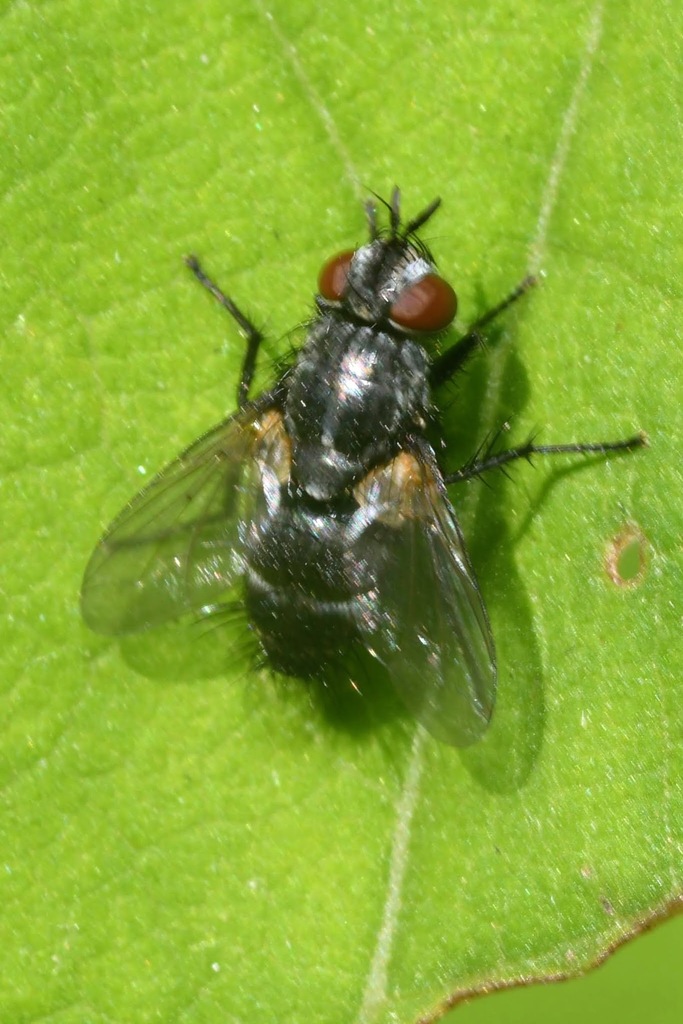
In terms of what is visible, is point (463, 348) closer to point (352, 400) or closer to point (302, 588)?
point (352, 400)

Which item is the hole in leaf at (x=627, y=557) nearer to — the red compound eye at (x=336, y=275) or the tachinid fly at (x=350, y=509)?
the tachinid fly at (x=350, y=509)

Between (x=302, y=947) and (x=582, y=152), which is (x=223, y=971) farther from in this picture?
(x=582, y=152)

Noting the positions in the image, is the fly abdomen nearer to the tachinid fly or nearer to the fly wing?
the tachinid fly

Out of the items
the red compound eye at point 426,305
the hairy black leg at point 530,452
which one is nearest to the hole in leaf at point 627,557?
the hairy black leg at point 530,452

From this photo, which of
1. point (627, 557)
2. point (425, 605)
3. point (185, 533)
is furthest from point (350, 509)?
point (627, 557)

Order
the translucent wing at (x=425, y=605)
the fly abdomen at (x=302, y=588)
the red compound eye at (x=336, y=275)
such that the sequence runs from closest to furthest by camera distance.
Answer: the translucent wing at (x=425, y=605) → the red compound eye at (x=336, y=275) → the fly abdomen at (x=302, y=588)

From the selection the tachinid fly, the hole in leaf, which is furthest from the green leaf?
the tachinid fly
